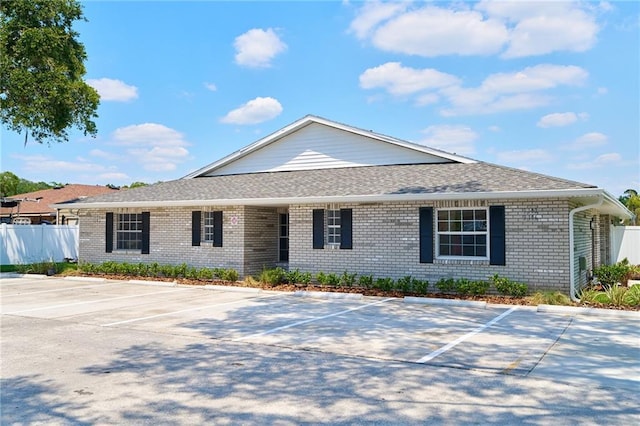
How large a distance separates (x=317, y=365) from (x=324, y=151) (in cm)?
1316

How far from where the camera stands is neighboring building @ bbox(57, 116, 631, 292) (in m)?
12.9

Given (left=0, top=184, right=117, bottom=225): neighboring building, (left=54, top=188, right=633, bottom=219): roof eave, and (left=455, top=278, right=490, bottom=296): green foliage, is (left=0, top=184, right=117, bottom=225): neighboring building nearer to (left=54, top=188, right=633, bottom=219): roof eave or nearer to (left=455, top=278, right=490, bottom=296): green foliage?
(left=54, top=188, right=633, bottom=219): roof eave

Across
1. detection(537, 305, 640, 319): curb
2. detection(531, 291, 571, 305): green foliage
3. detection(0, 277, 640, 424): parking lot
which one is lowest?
detection(0, 277, 640, 424): parking lot

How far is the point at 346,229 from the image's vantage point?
1532 centimetres

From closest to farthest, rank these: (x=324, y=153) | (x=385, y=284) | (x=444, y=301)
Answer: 1. (x=444, y=301)
2. (x=385, y=284)
3. (x=324, y=153)

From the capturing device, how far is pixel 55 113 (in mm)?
→ 20344

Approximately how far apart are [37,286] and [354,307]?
445 inches

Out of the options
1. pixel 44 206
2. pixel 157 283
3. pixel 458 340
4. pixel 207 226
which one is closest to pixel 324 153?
pixel 207 226

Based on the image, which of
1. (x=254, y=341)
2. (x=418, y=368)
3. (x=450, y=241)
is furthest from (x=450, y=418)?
(x=450, y=241)

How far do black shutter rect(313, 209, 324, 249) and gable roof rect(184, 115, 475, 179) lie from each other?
3.63m

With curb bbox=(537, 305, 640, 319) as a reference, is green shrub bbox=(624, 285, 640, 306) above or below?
above

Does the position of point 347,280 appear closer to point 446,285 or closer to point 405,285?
point 405,285

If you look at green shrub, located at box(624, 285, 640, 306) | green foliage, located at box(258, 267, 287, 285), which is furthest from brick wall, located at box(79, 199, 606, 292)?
green shrub, located at box(624, 285, 640, 306)

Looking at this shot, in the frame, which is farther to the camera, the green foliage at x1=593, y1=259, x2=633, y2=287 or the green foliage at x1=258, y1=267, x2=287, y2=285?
the green foliage at x1=258, y1=267, x2=287, y2=285
